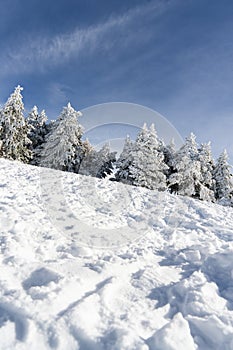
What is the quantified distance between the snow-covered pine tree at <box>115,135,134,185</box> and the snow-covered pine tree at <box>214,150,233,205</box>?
34.2ft

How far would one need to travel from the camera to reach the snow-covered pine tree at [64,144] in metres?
27.5

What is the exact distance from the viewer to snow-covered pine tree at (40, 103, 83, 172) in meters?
27.5

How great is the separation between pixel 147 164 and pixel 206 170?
7.79 metres

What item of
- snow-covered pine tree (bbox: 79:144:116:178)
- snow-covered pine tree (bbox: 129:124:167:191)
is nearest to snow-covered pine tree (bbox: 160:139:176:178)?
snow-covered pine tree (bbox: 129:124:167:191)

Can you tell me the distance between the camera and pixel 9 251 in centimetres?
452

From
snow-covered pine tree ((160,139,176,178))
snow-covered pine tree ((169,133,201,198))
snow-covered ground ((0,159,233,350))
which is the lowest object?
snow-covered ground ((0,159,233,350))

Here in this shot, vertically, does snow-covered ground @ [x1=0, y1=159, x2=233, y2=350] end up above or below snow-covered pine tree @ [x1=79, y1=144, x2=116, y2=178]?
below

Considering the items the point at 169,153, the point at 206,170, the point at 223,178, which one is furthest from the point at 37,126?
the point at 223,178

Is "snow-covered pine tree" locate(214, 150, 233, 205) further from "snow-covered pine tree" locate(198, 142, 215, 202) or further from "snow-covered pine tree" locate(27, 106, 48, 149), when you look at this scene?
"snow-covered pine tree" locate(27, 106, 48, 149)

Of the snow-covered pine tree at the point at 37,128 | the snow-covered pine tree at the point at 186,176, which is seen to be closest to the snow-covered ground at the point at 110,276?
the snow-covered pine tree at the point at 186,176

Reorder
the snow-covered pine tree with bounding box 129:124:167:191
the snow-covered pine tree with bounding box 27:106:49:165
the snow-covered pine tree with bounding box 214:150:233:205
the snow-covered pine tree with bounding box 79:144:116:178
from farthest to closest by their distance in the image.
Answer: the snow-covered pine tree with bounding box 27:106:49:165 < the snow-covered pine tree with bounding box 79:144:116:178 < the snow-covered pine tree with bounding box 214:150:233:205 < the snow-covered pine tree with bounding box 129:124:167:191

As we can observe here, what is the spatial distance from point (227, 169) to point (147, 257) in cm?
2736

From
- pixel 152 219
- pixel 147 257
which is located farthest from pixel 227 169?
pixel 147 257

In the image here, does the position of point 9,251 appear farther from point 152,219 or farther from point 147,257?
point 152,219
